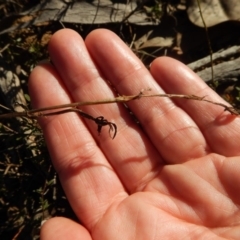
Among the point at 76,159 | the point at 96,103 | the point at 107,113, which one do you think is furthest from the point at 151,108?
the point at 76,159

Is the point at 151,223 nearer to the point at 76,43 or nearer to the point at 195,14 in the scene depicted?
the point at 76,43

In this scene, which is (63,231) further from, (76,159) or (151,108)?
(151,108)

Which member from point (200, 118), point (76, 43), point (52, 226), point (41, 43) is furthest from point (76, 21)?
point (52, 226)

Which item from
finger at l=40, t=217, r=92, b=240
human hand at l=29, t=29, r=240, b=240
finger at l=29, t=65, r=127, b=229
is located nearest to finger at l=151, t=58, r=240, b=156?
human hand at l=29, t=29, r=240, b=240

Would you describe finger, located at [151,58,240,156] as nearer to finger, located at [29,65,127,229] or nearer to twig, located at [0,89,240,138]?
twig, located at [0,89,240,138]

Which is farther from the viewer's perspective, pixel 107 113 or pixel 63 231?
pixel 107 113

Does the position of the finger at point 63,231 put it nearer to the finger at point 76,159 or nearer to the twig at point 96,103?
the finger at point 76,159
